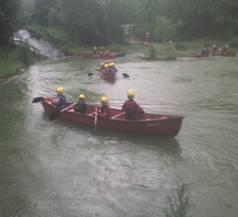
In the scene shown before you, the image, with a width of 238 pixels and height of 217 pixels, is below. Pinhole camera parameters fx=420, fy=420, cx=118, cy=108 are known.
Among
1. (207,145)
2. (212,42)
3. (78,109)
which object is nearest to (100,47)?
(212,42)

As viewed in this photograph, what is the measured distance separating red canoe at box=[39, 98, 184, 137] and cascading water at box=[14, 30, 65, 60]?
34.6 meters

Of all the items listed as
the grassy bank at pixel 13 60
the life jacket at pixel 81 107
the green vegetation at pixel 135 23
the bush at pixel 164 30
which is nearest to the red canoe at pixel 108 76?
the grassy bank at pixel 13 60

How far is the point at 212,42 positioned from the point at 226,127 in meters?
46.0

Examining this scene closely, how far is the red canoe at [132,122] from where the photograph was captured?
14336 mm

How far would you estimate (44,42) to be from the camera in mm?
54781

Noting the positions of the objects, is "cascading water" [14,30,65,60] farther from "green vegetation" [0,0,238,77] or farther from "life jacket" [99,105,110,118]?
"life jacket" [99,105,110,118]

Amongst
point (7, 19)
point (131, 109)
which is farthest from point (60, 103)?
point (7, 19)

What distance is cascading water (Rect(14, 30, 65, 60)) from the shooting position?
5075 cm

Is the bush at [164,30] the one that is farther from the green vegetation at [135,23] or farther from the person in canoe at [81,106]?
the person in canoe at [81,106]

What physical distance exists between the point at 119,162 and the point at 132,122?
97.8 inches

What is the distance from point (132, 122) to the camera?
582 inches

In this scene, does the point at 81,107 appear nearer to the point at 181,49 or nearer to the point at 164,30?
the point at 181,49

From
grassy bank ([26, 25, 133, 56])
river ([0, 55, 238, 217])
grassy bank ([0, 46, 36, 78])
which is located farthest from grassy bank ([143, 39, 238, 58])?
river ([0, 55, 238, 217])

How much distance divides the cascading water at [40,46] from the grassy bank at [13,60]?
35.0ft
